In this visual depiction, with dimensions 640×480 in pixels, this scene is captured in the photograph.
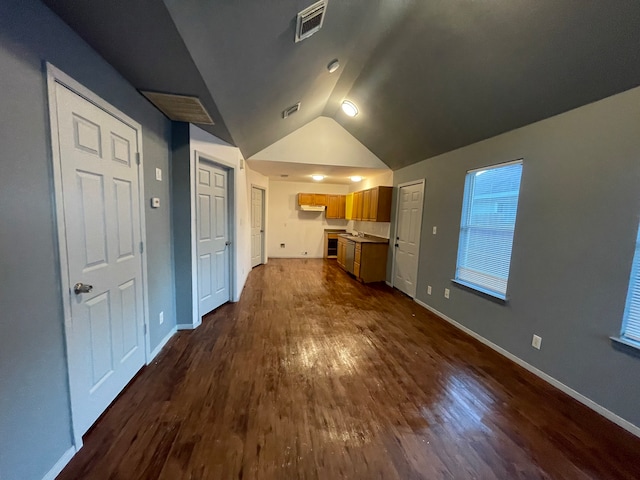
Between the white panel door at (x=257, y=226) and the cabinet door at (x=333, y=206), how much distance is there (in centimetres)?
211

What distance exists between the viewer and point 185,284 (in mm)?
2900

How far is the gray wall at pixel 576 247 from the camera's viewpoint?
1.77 metres

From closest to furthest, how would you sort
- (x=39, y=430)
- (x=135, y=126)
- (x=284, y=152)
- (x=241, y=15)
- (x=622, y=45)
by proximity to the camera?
(x=39, y=430), (x=241, y=15), (x=622, y=45), (x=135, y=126), (x=284, y=152)

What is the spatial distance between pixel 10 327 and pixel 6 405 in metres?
0.32

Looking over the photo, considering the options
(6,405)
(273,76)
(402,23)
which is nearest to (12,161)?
(6,405)

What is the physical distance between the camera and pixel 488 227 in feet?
9.69

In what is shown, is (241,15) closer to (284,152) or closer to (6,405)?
(6,405)

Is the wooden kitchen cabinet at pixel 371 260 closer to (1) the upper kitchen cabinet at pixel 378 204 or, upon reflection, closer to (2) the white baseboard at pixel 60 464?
(1) the upper kitchen cabinet at pixel 378 204

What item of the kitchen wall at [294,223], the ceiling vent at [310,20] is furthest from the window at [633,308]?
the kitchen wall at [294,223]

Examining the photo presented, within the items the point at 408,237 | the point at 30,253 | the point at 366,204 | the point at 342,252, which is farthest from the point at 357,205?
the point at 30,253

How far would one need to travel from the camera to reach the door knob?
4.72ft

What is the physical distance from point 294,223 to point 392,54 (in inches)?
219

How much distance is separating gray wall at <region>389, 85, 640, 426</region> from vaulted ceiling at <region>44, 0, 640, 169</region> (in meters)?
0.24

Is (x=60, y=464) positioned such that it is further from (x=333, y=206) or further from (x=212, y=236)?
(x=333, y=206)
